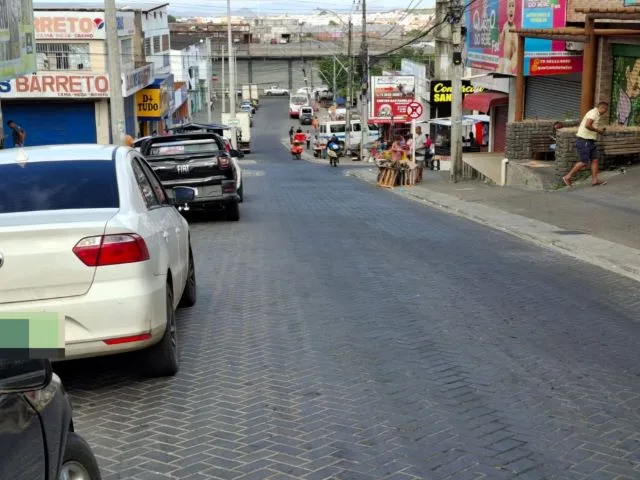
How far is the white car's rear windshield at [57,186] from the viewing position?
6727 mm

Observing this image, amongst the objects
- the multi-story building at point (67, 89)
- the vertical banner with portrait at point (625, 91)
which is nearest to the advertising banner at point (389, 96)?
the multi-story building at point (67, 89)

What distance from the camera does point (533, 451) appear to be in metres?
5.59

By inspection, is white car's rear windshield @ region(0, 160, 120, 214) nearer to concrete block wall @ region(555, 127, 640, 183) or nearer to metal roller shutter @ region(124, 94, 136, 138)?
concrete block wall @ region(555, 127, 640, 183)

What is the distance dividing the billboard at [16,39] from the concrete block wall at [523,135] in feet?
45.6

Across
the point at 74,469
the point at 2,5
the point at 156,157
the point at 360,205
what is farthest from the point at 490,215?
the point at 74,469

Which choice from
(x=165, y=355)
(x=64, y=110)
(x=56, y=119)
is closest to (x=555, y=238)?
(x=165, y=355)

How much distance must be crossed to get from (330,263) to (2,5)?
1217 cm

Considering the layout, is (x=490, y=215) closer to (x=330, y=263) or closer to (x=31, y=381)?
(x=330, y=263)

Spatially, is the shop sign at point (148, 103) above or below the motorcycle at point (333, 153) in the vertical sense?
above

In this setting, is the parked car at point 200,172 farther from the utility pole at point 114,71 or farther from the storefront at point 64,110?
the storefront at point 64,110

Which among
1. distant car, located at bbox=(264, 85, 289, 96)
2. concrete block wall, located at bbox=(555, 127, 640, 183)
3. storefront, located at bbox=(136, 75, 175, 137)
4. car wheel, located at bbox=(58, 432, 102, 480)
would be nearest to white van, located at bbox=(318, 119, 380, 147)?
storefront, located at bbox=(136, 75, 175, 137)

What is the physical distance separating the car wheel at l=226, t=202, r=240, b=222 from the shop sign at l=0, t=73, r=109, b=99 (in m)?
26.2

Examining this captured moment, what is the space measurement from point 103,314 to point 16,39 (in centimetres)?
1803

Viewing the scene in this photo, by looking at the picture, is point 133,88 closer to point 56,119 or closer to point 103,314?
point 56,119
